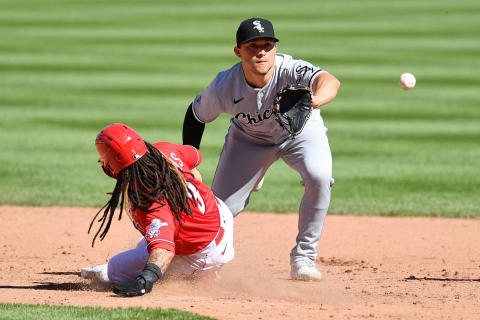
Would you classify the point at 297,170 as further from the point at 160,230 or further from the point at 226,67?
the point at 226,67

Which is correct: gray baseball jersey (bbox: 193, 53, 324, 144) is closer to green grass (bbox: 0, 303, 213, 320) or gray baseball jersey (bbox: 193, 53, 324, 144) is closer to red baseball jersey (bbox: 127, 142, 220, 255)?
red baseball jersey (bbox: 127, 142, 220, 255)

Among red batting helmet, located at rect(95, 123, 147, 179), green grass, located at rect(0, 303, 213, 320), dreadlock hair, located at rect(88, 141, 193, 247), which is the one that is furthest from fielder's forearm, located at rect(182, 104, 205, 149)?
green grass, located at rect(0, 303, 213, 320)

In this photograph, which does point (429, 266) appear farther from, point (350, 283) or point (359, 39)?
point (359, 39)

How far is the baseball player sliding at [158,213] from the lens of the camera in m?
4.33

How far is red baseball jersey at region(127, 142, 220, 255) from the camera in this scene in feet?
14.2

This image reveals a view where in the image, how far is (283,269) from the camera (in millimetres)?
6016

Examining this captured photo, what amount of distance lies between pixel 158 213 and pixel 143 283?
39cm

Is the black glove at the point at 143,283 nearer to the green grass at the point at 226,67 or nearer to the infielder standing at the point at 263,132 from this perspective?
the infielder standing at the point at 263,132

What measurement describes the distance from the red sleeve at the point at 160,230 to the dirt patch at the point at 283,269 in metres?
0.31

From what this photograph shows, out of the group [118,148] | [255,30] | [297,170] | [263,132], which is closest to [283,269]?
[297,170]

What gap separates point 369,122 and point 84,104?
4.59 meters

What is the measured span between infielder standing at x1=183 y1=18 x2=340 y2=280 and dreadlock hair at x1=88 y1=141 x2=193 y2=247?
109 cm

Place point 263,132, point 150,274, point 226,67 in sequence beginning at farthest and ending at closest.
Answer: point 226,67
point 263,132
point 150,274

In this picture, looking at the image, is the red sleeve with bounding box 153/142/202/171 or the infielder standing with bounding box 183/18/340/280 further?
the infielder standing with bounding box 183/18/340/280
